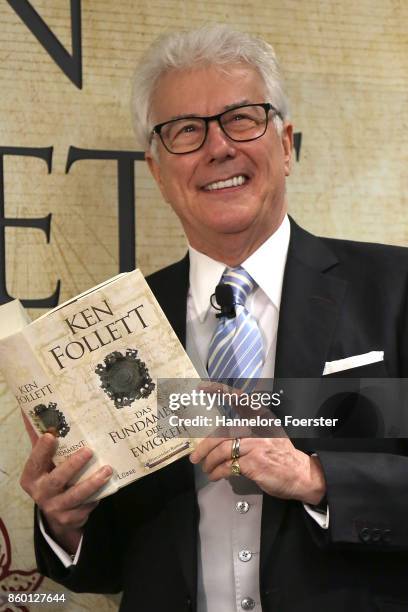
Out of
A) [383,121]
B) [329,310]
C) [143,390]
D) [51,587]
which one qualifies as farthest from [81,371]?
[383,121]

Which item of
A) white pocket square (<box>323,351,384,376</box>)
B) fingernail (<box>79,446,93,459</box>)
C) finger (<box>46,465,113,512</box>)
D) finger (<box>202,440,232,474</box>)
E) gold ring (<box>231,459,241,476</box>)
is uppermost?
white pocket square (<box>323,351,384,376</box>)

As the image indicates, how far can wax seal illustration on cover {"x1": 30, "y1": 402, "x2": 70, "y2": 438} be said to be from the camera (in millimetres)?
1609

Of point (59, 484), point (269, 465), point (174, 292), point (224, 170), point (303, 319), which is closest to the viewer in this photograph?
point (269, 465)

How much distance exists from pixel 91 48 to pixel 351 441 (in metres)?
1.34

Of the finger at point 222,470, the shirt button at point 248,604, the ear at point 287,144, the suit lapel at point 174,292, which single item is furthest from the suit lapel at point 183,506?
the ear at point 287,144

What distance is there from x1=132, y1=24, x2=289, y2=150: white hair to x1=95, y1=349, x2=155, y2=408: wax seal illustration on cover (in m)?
0.70

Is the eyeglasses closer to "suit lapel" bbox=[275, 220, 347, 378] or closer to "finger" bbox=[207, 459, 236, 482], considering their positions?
"suit lapel" bbox=[275, 220, 347, 378]

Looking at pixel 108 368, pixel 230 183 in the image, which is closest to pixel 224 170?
pixel 230 183

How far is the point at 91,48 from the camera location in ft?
7.54

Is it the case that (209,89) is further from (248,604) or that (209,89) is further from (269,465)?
(248,604)

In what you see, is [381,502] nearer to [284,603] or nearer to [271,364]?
[284,603]

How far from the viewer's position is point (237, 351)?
1718 millimetres

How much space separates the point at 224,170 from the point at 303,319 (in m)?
0.40

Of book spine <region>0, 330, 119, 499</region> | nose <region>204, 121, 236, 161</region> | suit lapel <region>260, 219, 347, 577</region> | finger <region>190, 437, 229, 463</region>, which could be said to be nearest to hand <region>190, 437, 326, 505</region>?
finger <region>190, 437, 229, 463</region>
